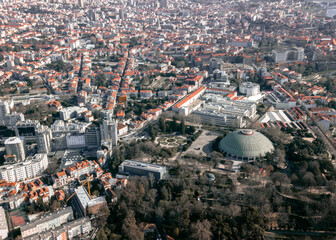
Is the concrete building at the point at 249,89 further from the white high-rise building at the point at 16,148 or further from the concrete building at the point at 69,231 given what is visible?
the concrete building at the point at 69,231

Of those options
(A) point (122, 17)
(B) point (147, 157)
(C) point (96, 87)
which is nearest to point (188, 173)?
(B) point (147, 157)

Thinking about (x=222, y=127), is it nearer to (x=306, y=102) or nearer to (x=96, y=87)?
(x=306, y=102)

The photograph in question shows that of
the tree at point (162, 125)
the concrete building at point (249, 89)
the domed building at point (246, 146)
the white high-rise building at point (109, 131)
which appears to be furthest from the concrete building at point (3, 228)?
the concrete building at point (249, 89)

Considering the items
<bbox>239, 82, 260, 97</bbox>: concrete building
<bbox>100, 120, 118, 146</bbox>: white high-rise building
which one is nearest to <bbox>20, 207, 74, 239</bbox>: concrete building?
<bbox>100, 120, 118, 146</bbox>: white high-rise building

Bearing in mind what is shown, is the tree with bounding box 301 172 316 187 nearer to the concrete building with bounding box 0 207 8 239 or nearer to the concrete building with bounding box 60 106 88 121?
the concrete building with bounding box 0 207 8 239

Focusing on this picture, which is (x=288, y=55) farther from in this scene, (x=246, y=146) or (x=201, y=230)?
(x=201, y=230)
